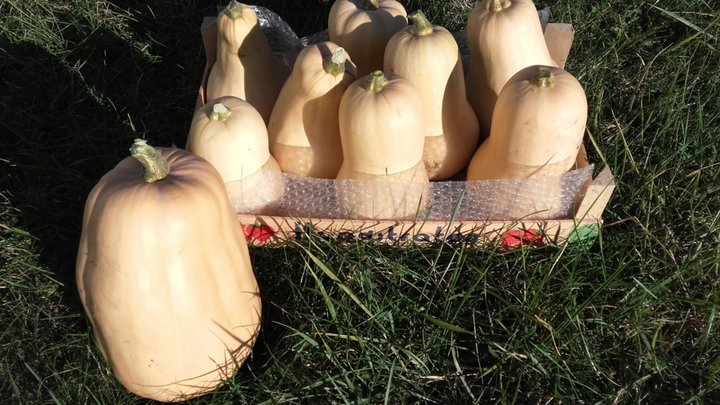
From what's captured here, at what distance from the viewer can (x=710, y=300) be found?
206 centimetres

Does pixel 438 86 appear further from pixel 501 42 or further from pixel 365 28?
pixel 365 28

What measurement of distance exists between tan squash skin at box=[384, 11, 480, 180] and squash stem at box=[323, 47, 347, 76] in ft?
0.59

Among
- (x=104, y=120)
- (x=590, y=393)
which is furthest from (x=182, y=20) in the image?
(x=590, y=393)

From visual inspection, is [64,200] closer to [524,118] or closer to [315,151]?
[315,151]

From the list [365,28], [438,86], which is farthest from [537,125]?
[365,28]

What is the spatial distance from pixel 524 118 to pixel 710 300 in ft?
2.59

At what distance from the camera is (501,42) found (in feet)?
7.14

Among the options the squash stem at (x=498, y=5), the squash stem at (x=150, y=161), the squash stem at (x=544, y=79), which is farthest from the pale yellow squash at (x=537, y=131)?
the squash stem at (x=150, y=161)

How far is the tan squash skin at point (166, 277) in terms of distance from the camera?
1533 mm

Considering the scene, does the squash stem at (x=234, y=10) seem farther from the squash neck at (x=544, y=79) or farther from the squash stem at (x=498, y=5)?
the squash neck at (x=544, y=79)

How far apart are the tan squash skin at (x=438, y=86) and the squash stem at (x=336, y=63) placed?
18 centimetres

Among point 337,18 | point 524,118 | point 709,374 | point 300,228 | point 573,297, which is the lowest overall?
point 709,374

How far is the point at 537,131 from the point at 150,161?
3.39 ft

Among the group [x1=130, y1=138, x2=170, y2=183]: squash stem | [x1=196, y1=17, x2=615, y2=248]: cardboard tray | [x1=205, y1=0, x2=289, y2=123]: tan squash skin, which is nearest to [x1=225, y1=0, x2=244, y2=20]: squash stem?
[x1=205, y1=0, x2=289, y2=123]: tan squash skin
